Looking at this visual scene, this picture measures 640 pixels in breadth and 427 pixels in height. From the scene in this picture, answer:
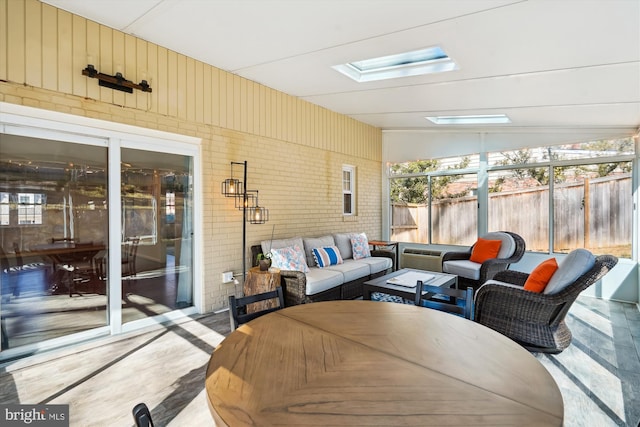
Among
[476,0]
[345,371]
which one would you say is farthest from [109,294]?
[476,0]

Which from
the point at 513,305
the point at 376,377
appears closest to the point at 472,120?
the point at 513,305

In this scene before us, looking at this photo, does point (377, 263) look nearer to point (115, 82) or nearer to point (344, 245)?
point (344, 245)

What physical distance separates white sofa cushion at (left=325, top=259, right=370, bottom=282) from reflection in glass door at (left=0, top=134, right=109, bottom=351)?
2894mm

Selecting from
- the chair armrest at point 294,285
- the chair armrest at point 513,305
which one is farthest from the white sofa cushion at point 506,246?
the chair armrest at point 294,285

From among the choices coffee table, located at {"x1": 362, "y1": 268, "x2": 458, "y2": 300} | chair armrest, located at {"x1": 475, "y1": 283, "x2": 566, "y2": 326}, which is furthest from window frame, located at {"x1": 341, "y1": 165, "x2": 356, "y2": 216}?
chair armrest, located at {"x1": 475, "y1": 283, "x2": 566, "y2": 326}

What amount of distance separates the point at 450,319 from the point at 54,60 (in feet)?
12.9

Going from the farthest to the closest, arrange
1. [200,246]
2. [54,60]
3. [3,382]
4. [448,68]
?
[200,246]
[448,68]
[54,60]
[3,382]

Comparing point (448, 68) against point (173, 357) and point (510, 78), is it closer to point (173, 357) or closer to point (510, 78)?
point (510, 78)

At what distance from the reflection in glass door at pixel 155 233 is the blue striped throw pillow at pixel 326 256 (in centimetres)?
179

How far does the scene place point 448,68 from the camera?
359cm

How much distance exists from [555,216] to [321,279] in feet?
14.1

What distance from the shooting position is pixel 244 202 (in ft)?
14.9

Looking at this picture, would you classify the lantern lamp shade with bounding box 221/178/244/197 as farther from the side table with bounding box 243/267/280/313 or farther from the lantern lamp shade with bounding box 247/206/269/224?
the side table with bounding box 243/267/280/313

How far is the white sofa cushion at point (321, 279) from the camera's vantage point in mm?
4094
